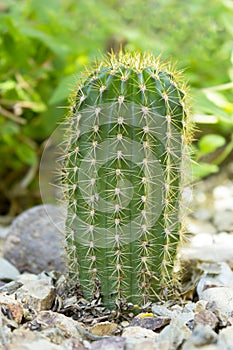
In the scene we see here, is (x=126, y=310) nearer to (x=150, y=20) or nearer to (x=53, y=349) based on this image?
(x=53, y=349)

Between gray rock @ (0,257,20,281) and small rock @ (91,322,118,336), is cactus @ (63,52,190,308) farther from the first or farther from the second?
gray rock @ (0,257,20,281)

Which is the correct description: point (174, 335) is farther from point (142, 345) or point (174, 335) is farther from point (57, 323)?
point (57, 323)

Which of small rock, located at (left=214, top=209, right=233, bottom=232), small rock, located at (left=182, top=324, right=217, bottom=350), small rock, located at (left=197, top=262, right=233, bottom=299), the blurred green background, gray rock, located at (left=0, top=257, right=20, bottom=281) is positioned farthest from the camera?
the blurred green background

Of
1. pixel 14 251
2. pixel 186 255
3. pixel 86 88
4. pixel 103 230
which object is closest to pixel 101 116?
pixel 86 88

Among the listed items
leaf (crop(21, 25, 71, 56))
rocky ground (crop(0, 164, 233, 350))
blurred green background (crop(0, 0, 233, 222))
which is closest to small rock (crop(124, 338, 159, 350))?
rocky ground (crop(0, 164, 233, 350))

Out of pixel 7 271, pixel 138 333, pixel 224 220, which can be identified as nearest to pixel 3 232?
pixel 7 271

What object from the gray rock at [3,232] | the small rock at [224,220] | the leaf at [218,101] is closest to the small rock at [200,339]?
the leaf at [218,101]

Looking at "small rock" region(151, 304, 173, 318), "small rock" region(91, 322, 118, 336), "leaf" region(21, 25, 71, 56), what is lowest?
"small rock" region(151, 304, 173, 318)
